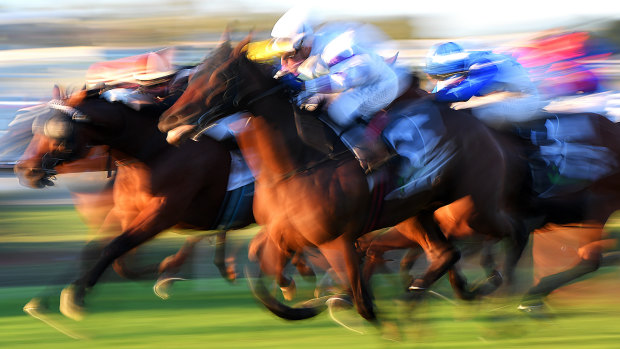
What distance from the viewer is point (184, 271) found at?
22.0 feet

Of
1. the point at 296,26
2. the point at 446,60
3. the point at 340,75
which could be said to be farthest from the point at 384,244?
the point at 296,26

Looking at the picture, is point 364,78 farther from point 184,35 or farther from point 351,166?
point 184,35

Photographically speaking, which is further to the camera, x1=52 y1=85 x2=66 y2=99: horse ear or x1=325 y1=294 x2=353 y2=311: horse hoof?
Result: x1=52 y1=85 x2=66 y2=99: horse ear

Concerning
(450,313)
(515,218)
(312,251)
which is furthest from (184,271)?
(515,218)

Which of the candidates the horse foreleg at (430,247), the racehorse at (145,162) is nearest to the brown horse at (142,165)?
the racehorse at (145,162)

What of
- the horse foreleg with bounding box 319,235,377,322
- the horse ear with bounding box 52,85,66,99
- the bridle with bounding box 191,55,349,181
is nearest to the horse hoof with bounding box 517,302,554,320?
the horse foreleg with bounding box 319,235,377,322

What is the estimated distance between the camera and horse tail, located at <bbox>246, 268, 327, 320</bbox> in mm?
4688

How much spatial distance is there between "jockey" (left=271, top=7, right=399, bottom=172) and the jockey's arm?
762 millimetres

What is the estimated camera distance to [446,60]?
17.7 feet

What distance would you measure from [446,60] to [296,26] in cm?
136

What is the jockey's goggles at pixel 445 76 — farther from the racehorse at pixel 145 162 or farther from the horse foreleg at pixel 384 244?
the racehorse at pixel 145 162

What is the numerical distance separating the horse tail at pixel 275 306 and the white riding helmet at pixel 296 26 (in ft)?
4.00

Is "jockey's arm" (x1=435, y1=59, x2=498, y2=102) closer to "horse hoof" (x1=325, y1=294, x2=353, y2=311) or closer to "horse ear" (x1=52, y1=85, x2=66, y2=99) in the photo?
"horse hoof" (x1=325, y1=294, x2=353, y2=311)

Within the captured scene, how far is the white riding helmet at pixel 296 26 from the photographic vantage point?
14.3 feet
